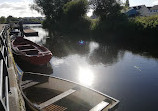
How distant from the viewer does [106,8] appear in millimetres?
43062

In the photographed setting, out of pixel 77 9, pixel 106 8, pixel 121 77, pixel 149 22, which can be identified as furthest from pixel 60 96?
pixel 77 9

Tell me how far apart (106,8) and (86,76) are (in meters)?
34.4

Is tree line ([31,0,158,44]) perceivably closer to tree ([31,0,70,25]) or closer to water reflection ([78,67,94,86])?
tree ([31,0,70,25])

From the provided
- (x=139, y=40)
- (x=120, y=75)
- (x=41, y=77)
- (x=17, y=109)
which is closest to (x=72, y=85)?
(x=41, y=77)

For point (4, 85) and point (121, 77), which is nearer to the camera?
point (4, 85)

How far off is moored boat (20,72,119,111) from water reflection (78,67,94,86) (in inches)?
144

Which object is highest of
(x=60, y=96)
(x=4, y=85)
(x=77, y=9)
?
(x=77, y=9)

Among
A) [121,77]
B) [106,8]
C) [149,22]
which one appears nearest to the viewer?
[121,77]

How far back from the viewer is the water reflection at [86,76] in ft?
41.9

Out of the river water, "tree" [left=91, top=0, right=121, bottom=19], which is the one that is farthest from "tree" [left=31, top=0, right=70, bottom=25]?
the river water

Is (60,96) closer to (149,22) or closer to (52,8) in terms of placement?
(149,22)

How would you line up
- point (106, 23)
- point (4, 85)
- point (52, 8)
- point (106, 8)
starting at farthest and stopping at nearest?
point (52, 8)
point (106, 8)
point (106, 23)
point (4, 85)

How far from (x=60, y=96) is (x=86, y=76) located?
629cm

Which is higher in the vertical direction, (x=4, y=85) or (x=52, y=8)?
(x=52, y=8)
